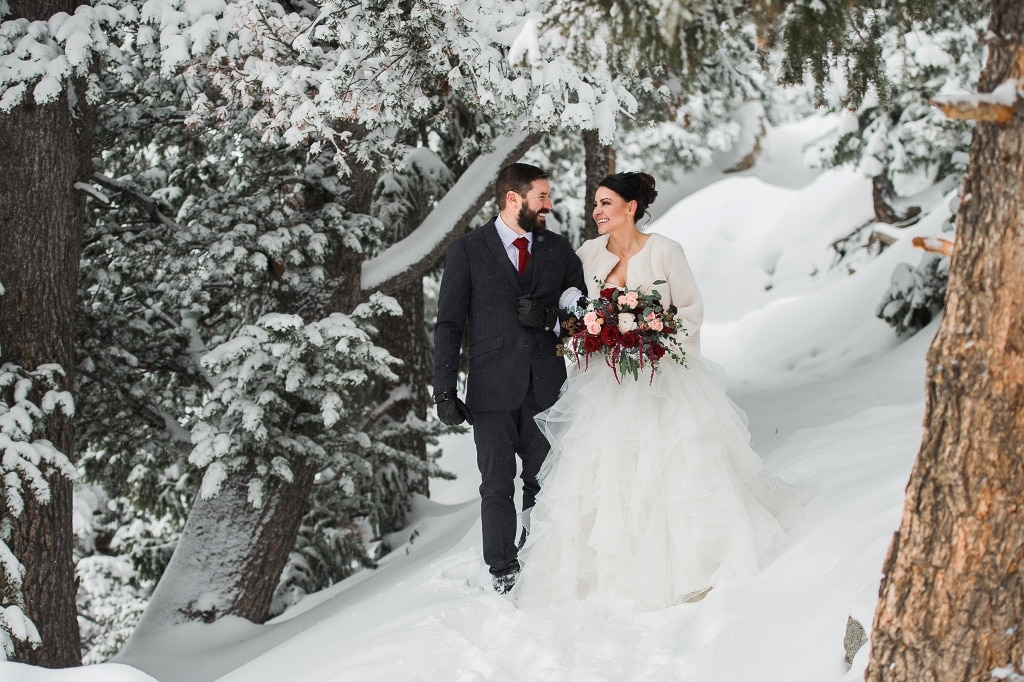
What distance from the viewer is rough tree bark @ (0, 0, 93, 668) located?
5418 millimetres

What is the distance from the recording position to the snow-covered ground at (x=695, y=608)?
148 inches

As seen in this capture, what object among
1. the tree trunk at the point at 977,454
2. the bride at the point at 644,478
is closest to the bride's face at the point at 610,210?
the bride at the point at 644,478

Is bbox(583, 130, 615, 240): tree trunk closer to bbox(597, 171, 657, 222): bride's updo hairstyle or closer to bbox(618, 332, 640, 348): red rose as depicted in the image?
bbox(597, 171, 657, 222): bride's updo hairstyle

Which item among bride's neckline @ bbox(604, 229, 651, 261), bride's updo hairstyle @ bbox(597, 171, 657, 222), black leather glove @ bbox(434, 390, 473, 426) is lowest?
black leather glove @ bbox(434, 390, 473, 426)

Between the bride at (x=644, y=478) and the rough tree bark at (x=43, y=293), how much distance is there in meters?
2.76

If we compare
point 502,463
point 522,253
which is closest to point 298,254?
point 522,253

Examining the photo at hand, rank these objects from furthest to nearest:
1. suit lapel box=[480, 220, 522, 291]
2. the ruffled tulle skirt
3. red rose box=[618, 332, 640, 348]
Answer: suit lapel box=[480, 220, 522, 291] < red rose box=[618, 332, 640, 348] < the ruffled tulle skirt

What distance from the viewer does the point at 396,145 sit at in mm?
6156

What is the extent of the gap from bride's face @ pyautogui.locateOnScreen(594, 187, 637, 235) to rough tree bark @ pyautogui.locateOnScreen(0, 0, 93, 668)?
324 cm

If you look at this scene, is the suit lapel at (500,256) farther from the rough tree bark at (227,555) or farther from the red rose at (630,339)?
the rough tree bark at (227,555)

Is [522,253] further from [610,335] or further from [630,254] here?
[610,335]

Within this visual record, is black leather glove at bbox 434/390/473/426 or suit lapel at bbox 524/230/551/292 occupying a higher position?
suit lapel at bbox 524/230/551/292

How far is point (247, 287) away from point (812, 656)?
15.7ft

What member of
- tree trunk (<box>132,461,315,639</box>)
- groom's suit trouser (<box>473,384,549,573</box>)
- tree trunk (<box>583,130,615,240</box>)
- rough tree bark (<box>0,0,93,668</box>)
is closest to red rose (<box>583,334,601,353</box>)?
groom's suit trouser (<box>473,384,549,573</box>)
